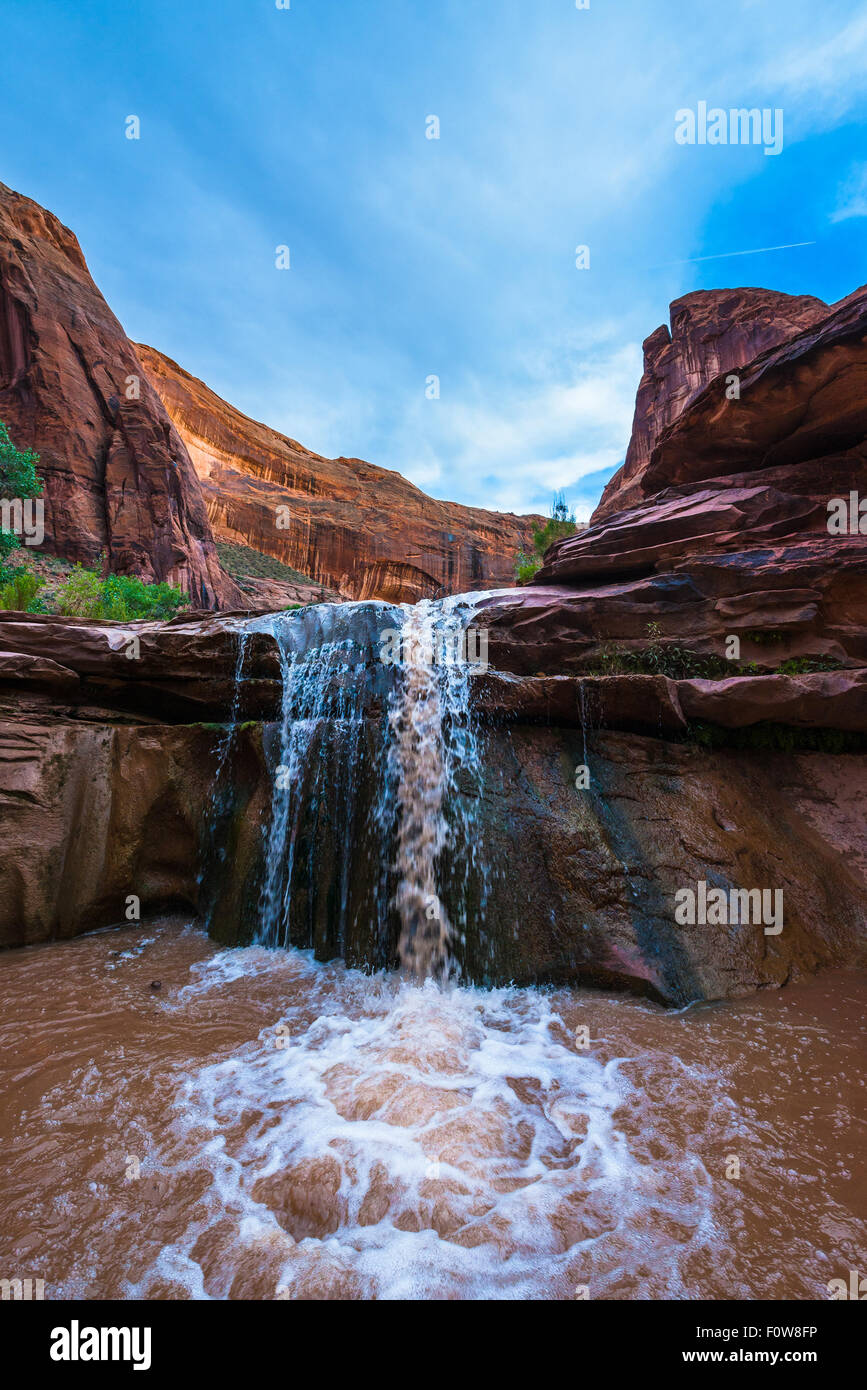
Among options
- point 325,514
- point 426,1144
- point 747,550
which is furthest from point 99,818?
point 325,514

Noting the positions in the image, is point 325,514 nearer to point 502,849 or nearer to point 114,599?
point 114,599

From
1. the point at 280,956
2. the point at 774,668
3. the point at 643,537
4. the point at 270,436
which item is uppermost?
the point at 270,436

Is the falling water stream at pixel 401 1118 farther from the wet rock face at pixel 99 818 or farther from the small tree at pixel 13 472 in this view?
the small tree at pixel 13 472

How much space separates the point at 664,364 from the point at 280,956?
29.0 meters

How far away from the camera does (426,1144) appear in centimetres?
291

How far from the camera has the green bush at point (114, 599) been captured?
1178 centimetres

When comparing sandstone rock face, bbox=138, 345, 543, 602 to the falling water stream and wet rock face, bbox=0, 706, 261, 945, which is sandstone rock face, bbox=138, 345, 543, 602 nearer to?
wet rock face, bbox=0, 706, 261, 945

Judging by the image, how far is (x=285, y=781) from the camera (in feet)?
20.6

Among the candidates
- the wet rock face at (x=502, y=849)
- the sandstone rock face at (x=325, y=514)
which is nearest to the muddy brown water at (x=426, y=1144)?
the wet rock face at (x=502, y=849)

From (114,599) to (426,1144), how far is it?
47.8ft

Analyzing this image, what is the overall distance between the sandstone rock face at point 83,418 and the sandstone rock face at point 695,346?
18.2 m

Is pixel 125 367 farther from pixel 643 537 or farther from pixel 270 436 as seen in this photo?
pixel 643 537
